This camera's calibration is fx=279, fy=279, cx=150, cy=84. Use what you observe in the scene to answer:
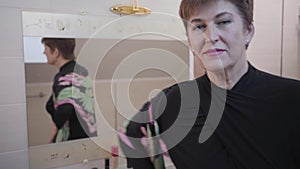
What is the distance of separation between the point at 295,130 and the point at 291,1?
64.1 inches

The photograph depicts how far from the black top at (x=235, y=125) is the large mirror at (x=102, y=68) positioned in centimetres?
31

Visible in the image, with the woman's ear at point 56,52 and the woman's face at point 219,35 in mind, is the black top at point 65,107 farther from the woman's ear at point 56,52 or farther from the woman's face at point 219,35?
the woman's face at point 219,35

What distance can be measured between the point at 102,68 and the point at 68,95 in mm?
211

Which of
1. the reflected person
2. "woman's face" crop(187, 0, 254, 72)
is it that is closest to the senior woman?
"woman's face" crop(187, 0, 254, 72)

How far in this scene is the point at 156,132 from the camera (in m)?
0.85

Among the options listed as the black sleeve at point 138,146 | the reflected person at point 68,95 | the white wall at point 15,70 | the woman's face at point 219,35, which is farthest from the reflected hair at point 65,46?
the woman's face at point 219,35

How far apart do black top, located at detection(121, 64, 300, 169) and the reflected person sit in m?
0.52

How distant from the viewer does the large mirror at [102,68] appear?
120 centimetres

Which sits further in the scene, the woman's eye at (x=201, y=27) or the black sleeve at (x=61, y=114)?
the black sleeve at (x=61, y=114)

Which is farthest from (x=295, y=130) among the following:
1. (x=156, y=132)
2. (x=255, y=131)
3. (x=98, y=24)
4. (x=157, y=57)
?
(x=98, y=24)

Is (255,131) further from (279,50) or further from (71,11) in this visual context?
(279,50)

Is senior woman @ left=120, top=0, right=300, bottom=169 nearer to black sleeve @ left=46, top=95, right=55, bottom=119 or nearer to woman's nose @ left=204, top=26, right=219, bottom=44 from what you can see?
woman's nose @ left=204, top=26, right=219, bottom=44

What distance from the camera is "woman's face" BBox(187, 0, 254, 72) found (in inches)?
28.8

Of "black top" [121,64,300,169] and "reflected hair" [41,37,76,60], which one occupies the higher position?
"reflected hair" [41,37,76,60]
